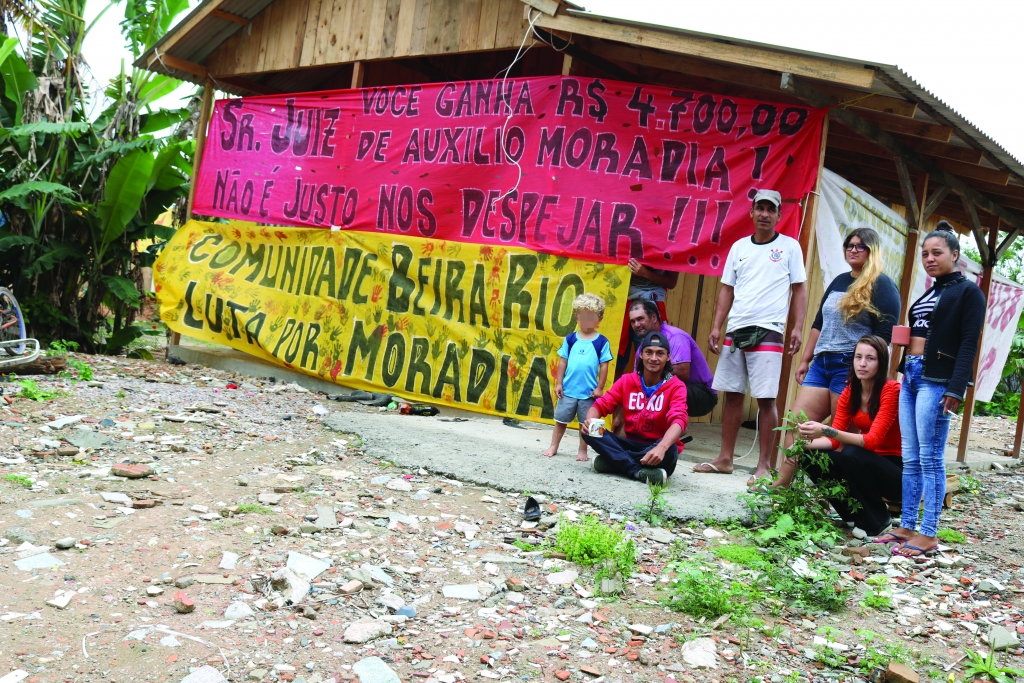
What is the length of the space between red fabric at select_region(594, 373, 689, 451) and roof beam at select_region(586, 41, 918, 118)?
2503 mm

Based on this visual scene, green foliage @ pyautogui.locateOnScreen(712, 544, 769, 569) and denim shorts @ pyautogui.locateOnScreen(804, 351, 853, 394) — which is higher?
denim shorts @ pyautogui.locateOnScreen(804, 351, 853, 394)

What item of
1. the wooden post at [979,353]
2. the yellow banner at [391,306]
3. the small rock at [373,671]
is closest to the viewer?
the small rock at [373,671]

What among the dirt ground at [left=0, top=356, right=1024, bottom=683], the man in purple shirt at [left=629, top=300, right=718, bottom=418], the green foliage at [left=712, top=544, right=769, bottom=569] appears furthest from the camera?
the man in purple shirt at [left=629, top=300, right=718, bottom=418]

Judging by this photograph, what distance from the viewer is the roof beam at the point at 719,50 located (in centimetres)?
555

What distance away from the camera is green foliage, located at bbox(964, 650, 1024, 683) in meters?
3.31

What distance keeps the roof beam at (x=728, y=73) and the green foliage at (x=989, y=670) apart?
3816 mm

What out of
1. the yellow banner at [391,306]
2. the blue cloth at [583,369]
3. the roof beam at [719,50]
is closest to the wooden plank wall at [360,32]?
the roof beam at [719,50]

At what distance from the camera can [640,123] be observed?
689 centimetres

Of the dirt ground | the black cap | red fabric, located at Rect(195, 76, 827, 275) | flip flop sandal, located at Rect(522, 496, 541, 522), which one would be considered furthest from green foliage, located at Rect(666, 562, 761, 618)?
red fabric, located at Rect(195, 76, 827, 275)

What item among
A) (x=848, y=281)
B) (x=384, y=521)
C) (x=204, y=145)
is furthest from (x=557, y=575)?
(x=204, y=145)

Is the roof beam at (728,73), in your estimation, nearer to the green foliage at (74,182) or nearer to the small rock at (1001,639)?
the small rock at (1001,639)

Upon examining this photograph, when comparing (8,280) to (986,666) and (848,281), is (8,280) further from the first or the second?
(986,666)

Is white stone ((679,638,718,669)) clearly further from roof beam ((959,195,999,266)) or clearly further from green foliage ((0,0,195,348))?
green foliage ((0,0,195,348))

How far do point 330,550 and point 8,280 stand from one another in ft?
27.8
